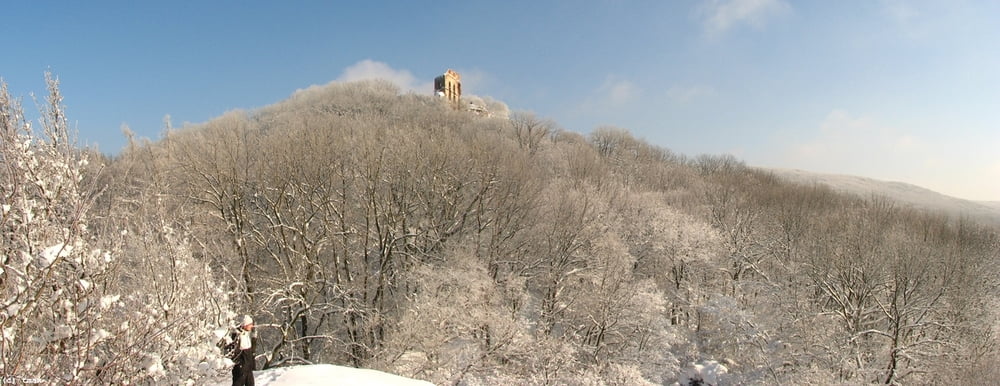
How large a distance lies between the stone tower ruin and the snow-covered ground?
6383 centimetres

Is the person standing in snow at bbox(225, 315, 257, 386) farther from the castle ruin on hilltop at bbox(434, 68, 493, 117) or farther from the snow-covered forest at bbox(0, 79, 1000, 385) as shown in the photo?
the castle ruin on hilltop at bbox(434, 68, 493, 117)

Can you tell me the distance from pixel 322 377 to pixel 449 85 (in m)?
67.3

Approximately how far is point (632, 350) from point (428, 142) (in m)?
12.8

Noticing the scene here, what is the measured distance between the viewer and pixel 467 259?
17312 mm

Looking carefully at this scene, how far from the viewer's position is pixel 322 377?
7547 mm

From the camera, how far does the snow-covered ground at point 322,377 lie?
7.32m

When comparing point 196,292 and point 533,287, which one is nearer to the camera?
point 196,292

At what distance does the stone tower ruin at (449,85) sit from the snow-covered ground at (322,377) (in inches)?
2513

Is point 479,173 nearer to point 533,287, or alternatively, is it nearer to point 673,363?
point 533,287

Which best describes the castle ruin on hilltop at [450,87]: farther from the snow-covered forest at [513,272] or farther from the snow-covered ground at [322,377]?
the snow-covered ground at [322,377]

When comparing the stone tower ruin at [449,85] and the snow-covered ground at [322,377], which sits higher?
the stone tower ruin at [449,85]

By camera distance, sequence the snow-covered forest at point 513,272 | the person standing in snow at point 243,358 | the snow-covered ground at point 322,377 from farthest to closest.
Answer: the snow-covered forest at point 513,272
the snow-covered ground at point 322,377
the person standing in snow at point 243,358

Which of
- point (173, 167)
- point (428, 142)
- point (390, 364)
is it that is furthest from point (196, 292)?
point (428, 142)

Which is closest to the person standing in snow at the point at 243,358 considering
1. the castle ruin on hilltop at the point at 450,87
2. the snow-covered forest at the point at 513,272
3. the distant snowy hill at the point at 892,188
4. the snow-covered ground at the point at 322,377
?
the snow-covered ground at the point at 322,377
